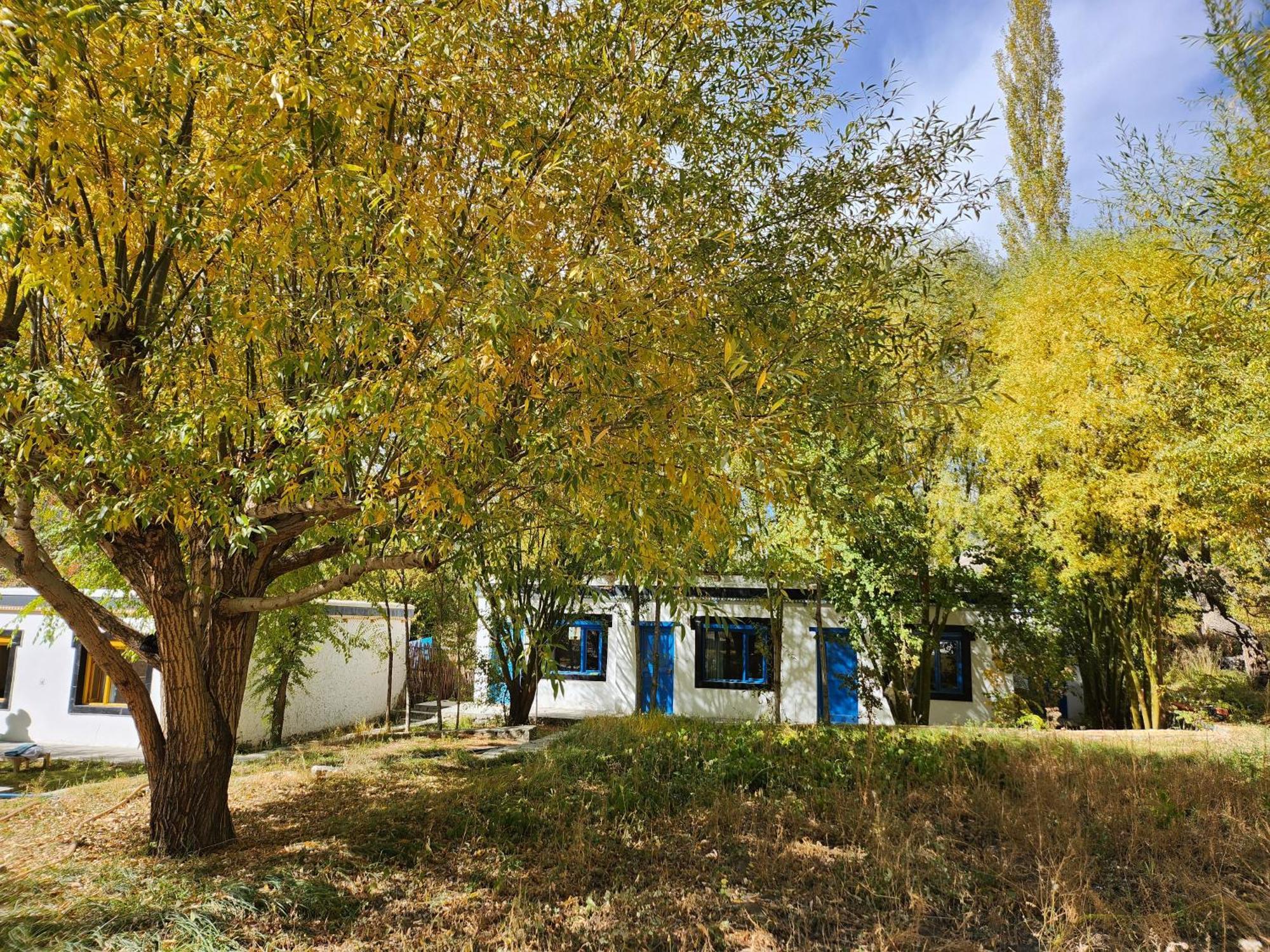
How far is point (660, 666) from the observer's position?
20.1 m

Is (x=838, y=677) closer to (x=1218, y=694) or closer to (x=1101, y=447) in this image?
(x=1218, y=694)

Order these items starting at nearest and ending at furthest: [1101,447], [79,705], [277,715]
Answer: [1101,447], [277,715], [79,705]

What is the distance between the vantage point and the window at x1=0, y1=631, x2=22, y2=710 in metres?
16.1

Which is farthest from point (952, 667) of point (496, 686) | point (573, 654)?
point (496, 686)

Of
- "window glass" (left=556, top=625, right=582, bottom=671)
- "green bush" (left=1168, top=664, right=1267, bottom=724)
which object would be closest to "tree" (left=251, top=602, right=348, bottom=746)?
"window glass" (left=556, top=625, right=582, bottom=671)

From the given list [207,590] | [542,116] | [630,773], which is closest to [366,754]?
[630,773]

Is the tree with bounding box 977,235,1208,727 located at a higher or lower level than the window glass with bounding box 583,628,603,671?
higher

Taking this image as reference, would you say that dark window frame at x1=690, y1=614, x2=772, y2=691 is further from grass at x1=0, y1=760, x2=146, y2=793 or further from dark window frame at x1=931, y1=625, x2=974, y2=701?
grass at x1=0, y1=760, x2=146, y2=793

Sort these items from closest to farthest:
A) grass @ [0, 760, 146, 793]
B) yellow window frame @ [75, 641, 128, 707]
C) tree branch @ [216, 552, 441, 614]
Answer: tree branch @ [216, 552, 441, 614]
grass @ [0, 760, 146, 793]
yellow window frame @ [75, 641, 128, 707]

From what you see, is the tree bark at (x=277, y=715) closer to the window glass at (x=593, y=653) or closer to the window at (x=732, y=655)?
the window glass at (x=593, y=653)

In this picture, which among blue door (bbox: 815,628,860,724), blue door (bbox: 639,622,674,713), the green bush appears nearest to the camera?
the green bush

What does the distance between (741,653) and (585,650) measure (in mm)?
4228

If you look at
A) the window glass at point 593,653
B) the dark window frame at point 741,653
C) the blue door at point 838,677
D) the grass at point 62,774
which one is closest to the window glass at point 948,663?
the blue door at point 838,677

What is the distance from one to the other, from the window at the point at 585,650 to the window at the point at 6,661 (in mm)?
11956
